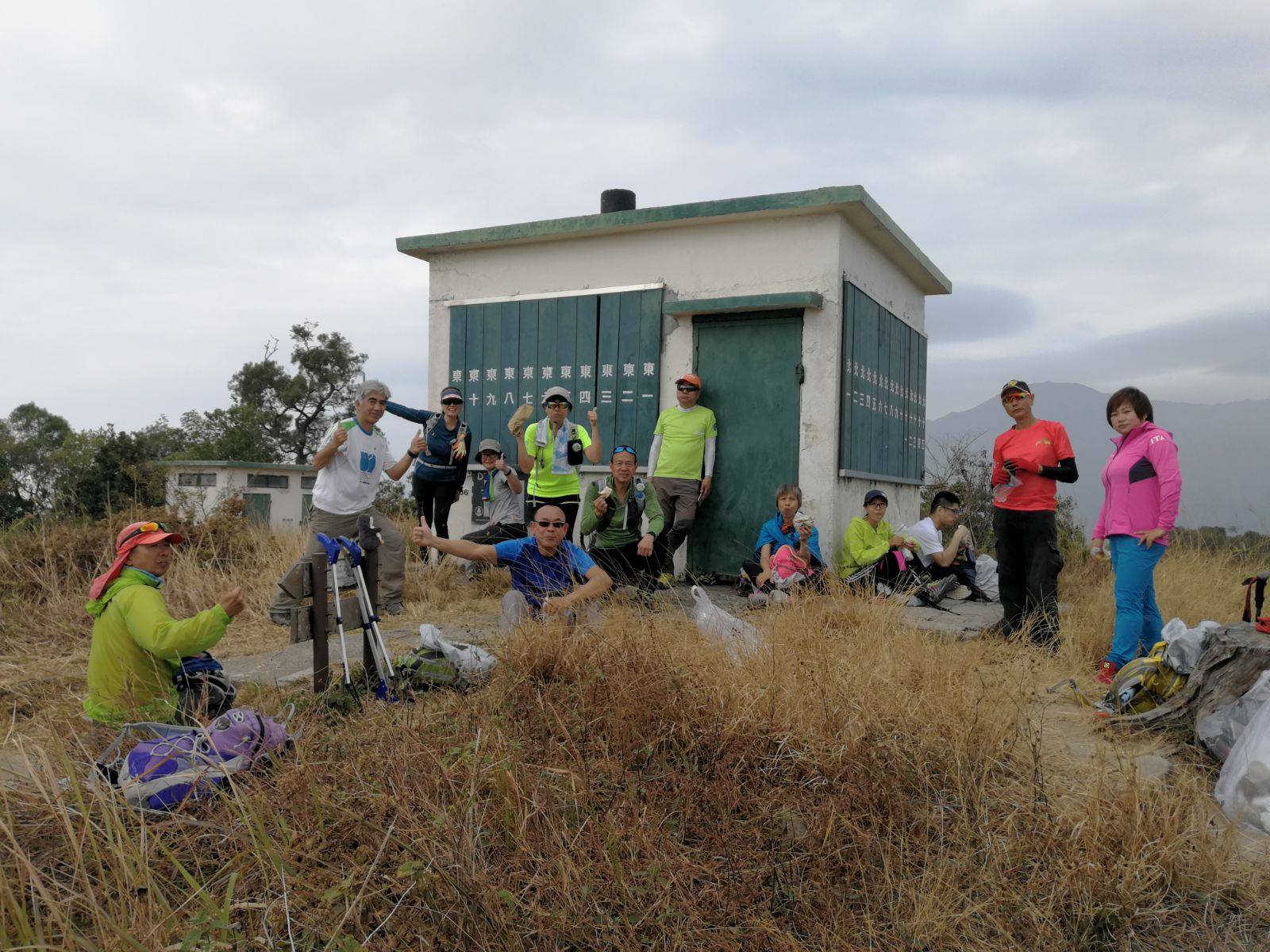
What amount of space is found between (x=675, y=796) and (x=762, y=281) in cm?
549

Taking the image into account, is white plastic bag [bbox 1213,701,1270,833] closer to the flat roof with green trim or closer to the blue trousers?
the blue trousers

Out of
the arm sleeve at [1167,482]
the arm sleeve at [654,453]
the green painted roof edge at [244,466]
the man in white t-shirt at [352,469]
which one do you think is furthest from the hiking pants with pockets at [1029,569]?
the green painted roof edge at [244,466]

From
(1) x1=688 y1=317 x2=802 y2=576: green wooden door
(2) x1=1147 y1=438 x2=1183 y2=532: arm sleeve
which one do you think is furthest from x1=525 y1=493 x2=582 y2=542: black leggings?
(2) x1=1147 y1=438 x2=1183 y2=532: arm sleeve

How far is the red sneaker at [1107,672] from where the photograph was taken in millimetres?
4750

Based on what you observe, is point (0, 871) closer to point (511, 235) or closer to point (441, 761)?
point (441, 761)

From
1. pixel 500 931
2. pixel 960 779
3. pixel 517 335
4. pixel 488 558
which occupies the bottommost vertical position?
pixel 500 931

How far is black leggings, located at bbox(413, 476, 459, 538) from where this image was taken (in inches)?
293

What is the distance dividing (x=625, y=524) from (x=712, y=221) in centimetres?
285

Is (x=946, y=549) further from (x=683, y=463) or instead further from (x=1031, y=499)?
(x=683, y=463)

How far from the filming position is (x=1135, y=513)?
464cm

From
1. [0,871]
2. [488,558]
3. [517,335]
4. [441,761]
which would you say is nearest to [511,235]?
[517,335]

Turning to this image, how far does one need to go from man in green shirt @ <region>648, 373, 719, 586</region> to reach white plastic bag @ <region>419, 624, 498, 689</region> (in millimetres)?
3358

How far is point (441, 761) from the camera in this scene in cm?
288

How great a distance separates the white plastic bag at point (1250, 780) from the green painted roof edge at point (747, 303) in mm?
4688
